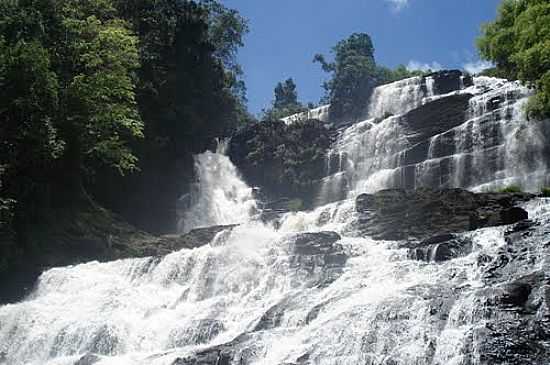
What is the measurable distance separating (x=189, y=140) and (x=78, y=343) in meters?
22.9

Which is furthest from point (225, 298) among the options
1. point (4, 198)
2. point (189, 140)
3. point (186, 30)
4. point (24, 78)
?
point (186, 30)

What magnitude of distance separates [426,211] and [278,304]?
7.81 meters

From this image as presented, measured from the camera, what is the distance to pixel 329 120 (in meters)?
54.5

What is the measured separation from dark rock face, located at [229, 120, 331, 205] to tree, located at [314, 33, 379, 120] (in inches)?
351

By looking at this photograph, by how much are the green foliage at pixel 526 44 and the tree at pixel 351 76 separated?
2637 centimetres

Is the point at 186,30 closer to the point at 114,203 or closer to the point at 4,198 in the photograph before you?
the point at 114,203

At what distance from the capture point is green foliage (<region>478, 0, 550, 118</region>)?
19928 millimetres

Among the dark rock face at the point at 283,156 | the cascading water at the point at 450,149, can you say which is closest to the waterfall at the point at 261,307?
the cascading water at the point at 450,149

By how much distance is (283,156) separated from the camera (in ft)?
145

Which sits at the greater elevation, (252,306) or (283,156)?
(283,156)

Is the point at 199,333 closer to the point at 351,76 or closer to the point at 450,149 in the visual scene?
the point at 450,149

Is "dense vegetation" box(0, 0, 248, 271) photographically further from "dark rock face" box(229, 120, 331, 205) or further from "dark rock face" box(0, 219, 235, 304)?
"dark rock face" box(229, 120, 331, 205)

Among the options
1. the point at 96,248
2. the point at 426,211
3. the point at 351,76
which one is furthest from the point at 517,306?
the point at 351,76

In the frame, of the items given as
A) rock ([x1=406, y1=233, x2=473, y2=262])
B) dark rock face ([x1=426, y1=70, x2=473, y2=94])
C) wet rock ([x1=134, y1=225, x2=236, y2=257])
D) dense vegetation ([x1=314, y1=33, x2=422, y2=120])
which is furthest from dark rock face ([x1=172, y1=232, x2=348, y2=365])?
dense vegetation ([x1=314, y1=33, x2=422, y2=120])
